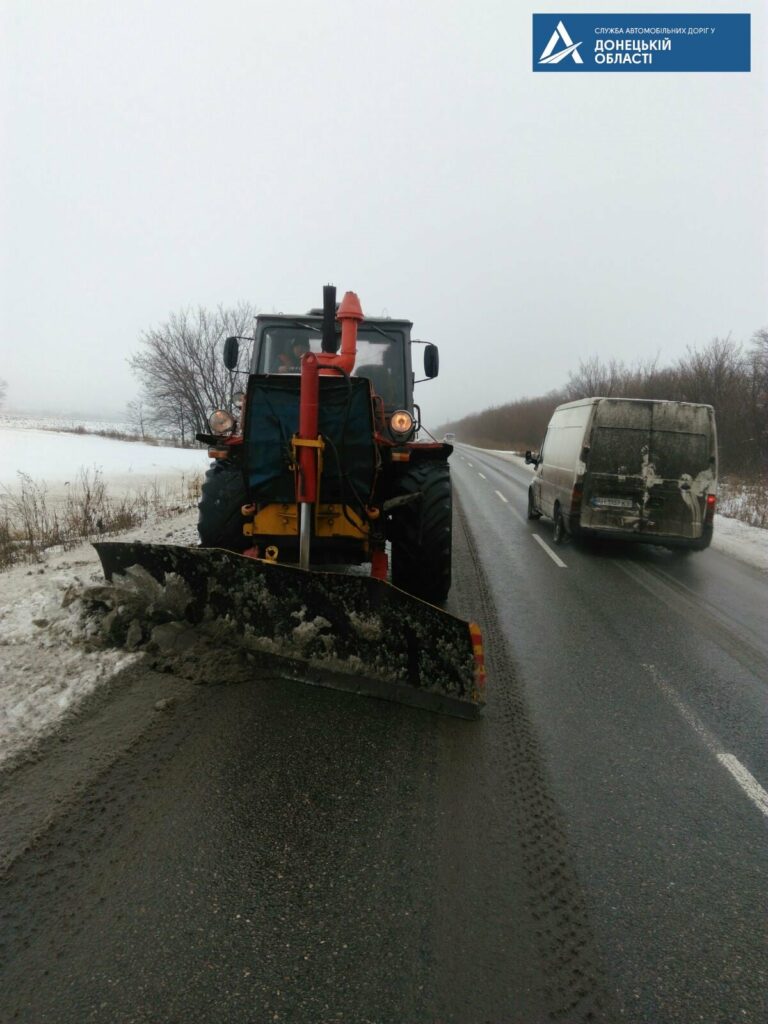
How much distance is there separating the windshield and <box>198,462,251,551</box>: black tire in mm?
1560

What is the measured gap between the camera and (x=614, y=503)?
8008 millimetres

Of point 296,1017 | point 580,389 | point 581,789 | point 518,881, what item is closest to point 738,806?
point 581,789

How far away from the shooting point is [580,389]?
36.1m

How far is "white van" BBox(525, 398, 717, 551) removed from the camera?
7770 mm

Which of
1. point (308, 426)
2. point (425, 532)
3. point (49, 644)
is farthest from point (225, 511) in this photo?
point (425, 532)

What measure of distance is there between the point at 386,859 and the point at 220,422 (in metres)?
2.98

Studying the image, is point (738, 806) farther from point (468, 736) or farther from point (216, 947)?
point (216, 947)

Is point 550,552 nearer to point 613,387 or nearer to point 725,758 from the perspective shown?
point 725,758

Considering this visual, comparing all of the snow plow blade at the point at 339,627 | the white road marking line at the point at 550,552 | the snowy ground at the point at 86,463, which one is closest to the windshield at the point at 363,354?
the snow plow blade at the point at 339,627

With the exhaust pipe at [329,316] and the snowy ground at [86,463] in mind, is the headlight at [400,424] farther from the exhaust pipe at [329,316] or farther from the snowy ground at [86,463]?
the snowy ground at [86,463]

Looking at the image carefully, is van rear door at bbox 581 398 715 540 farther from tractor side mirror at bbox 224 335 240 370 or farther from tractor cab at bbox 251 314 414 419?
tractor side mirror at bbox 224 335 240 370

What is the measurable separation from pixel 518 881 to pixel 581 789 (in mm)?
750

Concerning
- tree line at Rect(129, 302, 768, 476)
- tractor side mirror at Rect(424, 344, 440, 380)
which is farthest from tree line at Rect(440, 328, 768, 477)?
tractor side mirror at Rect(424, 344, 440, 380)

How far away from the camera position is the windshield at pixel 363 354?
5.70 meters
